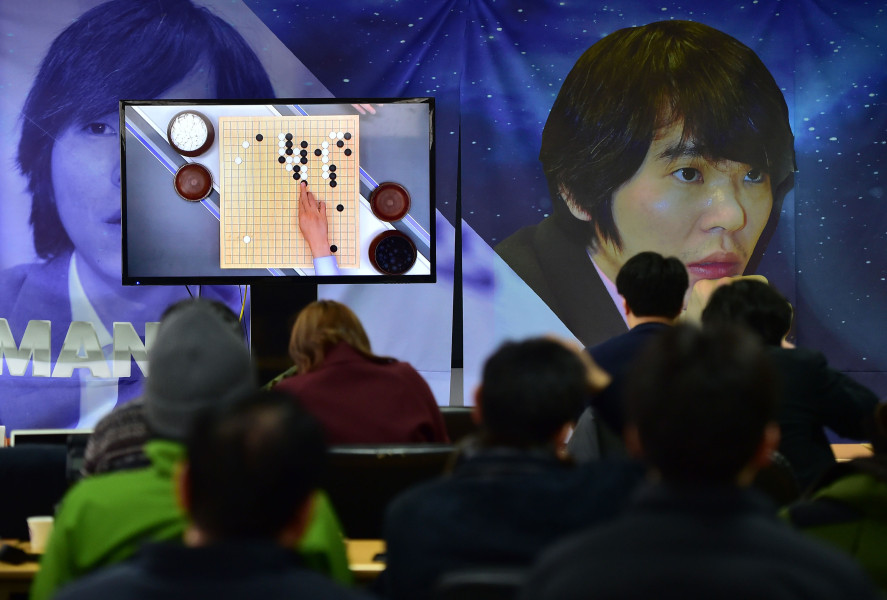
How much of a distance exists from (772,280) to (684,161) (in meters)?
0.67

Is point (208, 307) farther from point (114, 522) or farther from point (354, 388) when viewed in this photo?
point (354, 388)

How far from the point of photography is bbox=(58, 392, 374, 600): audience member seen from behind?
0.95 metres

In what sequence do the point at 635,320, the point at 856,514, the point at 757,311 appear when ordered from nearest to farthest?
the point at 856,514, the point at 757,311, the point at 635,320

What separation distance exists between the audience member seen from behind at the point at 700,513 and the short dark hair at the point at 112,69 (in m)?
3.66

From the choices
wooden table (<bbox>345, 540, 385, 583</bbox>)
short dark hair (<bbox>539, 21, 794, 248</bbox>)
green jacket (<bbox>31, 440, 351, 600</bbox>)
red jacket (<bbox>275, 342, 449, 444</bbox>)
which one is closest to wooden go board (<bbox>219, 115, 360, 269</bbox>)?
short dark hair (<bbox>539, 21, 794, 248</bbox>)

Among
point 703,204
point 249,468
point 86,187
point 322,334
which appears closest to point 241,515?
point 249,468

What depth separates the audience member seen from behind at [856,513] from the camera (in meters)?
1.48

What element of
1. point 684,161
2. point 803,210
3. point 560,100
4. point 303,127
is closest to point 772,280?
point 803,210

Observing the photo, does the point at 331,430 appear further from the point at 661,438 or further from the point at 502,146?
the point at 502,146

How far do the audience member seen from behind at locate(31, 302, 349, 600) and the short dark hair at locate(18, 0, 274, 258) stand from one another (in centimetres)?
307

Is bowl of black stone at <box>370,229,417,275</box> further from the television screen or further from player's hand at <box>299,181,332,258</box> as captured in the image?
player's hand at <box>299,181,332,258</box>

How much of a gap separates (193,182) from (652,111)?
204 centimetres

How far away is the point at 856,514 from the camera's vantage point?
1.51m

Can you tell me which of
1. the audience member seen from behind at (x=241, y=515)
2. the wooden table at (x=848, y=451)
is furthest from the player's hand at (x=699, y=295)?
the audience member seen from behind at (x=241, y=515)
